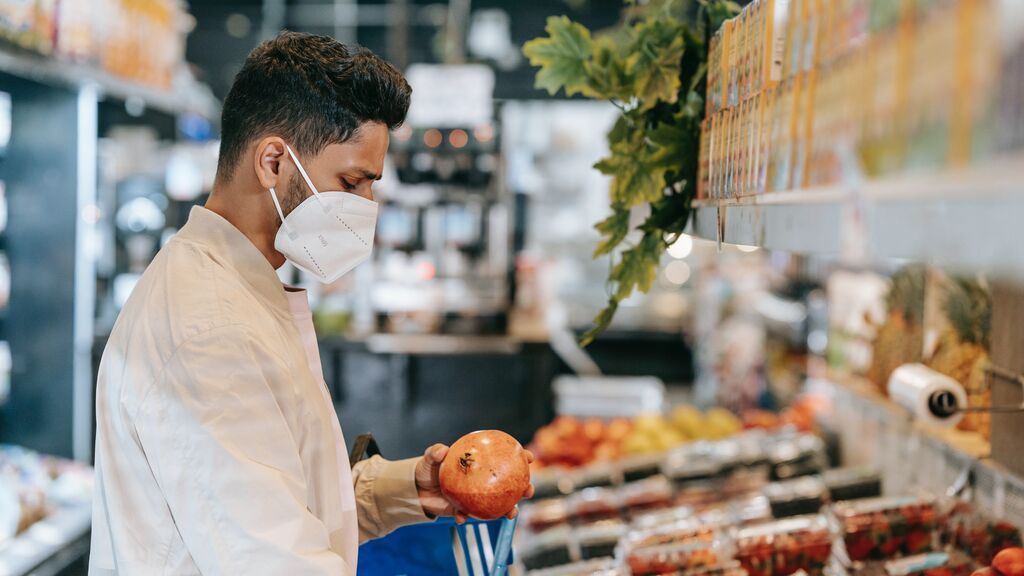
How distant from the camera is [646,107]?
2.21m

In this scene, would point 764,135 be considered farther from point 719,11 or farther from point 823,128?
point 719,11

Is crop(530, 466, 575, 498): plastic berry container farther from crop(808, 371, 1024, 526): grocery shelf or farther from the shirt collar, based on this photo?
the shirt collar

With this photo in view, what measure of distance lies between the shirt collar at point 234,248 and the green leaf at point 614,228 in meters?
0.84

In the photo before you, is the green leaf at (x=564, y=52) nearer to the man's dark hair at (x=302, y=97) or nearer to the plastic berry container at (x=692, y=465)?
the man's dark hair at (x=302, y=97)

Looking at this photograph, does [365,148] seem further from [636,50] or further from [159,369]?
[636,50]

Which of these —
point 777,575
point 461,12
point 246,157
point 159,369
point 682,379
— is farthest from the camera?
point 682,379

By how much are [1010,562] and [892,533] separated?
55cm

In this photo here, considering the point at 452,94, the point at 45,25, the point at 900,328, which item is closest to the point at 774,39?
the point at 900,328

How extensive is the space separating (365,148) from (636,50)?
0.78m

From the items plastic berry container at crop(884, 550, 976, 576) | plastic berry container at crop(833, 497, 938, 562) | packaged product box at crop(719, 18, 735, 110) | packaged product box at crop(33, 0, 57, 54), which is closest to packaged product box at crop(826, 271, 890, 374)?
plastic berry container at crop(833, 497, 938, 562)

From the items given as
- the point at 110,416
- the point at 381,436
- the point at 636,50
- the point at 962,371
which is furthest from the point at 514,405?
the point at 110,416

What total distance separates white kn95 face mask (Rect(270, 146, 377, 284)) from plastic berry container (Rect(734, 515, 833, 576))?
137 centimetres

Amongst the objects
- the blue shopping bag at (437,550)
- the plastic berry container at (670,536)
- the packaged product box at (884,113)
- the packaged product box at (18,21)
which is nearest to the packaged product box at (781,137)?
the packaged product box at (884,113)

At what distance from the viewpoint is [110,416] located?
62.3 inches
